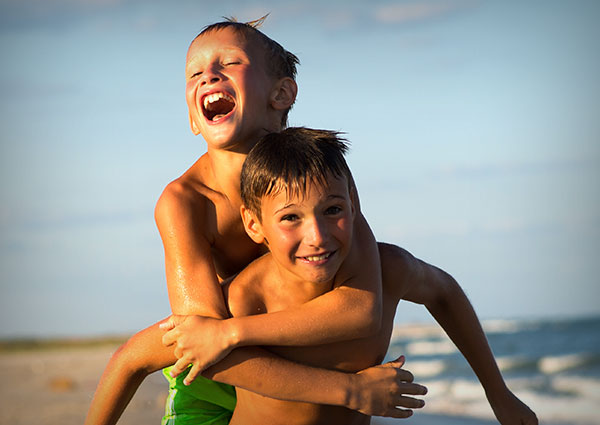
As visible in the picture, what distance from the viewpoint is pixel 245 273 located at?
2715mm

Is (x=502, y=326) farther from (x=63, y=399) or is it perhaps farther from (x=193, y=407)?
(x=193, y=407)

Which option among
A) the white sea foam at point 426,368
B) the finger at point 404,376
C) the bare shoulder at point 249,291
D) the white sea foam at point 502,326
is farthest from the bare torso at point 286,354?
the white sea foam at point 502,326

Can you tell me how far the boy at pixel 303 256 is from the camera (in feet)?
8.07

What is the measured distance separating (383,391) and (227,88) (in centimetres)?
122

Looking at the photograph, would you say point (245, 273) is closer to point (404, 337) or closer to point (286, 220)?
point (286, 220)

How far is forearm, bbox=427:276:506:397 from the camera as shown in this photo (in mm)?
3135

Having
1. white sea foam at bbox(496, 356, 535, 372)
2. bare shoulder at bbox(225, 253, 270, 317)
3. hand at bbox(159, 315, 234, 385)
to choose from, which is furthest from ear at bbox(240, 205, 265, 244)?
white sea foam at bbox(496, 356, 535, 372)

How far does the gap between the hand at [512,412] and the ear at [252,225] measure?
1.30 m

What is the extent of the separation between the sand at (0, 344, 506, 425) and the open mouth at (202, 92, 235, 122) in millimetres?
2947

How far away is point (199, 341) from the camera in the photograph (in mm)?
2479

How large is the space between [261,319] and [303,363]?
0.28 m

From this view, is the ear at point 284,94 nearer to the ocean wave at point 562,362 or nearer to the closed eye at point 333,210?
the closed eye at point 333,210

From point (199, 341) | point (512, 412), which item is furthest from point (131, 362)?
point (512, 412)

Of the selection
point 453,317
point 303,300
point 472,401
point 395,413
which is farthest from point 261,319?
point 472,401
